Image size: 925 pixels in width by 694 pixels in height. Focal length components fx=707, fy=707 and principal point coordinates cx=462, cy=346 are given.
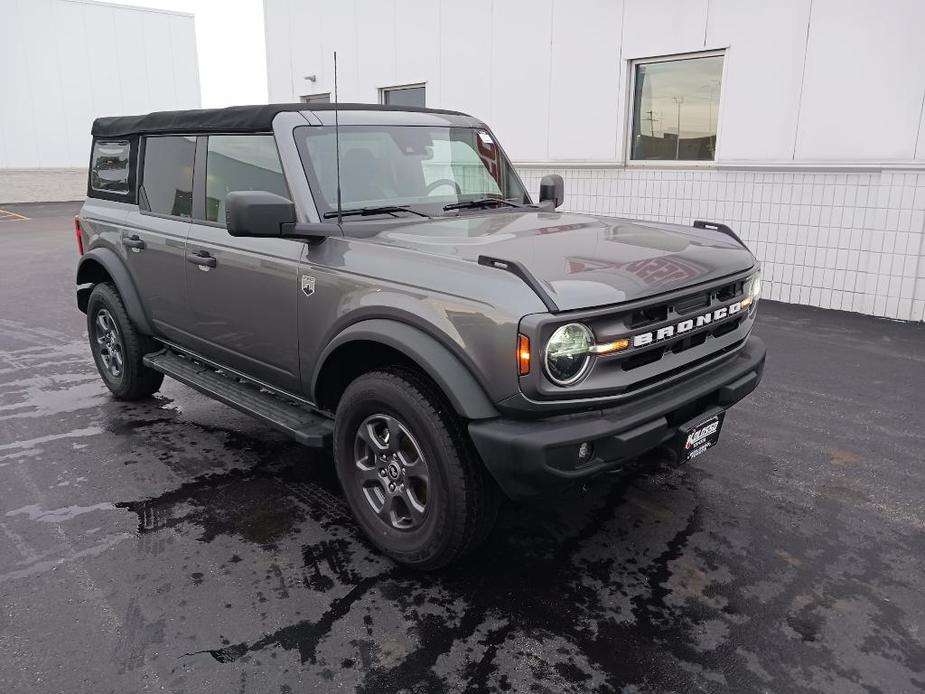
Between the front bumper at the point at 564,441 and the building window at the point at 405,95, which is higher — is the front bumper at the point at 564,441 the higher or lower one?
the lower one

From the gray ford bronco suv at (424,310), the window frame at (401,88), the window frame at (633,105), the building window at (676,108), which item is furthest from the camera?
the window frame at (401,88)

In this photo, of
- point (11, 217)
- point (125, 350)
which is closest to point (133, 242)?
point (125, 350)

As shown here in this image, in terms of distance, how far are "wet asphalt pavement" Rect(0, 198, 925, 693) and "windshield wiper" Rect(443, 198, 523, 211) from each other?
1673 mm

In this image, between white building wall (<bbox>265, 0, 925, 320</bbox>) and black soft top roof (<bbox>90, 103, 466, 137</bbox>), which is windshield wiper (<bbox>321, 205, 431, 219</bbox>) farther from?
white building wall (<bbox>265, 0, 925, 320</bbox>)

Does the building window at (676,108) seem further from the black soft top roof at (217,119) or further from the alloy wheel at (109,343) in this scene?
the alloy wheel at (109,343)

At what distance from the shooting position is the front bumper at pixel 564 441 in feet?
8.21

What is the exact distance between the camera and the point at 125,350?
196 inches

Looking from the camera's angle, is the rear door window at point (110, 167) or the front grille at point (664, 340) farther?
the rear door window at point (110, 167)

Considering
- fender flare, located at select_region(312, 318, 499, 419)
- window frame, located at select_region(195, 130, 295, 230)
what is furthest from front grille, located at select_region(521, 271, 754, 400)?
window frame, located at select_region(195, 130, 295, 230)

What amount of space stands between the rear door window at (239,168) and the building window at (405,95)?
8614 millimetres

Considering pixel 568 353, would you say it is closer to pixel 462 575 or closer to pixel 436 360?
pixel 436 360

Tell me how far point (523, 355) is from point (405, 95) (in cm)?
1116

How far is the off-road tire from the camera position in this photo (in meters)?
4.93

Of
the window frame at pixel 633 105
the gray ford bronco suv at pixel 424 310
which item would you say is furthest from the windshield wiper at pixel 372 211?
the window frame at pixel 633 105
